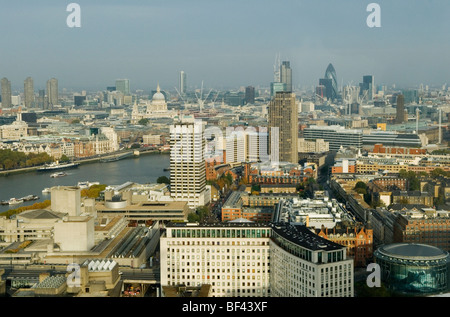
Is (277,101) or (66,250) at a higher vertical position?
(277,101)

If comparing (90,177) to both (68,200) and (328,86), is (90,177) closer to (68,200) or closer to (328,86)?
(68,200)

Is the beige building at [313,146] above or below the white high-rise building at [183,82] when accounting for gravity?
below

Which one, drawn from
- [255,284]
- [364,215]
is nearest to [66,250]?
[255,284]

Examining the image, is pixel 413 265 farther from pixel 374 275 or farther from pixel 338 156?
pixel 338 156

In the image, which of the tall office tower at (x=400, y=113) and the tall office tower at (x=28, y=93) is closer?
the tall office tower at (x=400, y=113)

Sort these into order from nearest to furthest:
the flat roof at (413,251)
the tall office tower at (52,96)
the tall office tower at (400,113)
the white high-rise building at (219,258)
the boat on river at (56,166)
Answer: the white high-rise building at (219,258)
the flat roof at (413,251)
the boat on river at (56,166)
the tall office tower at (400,113)
the tall office tower at (52,96)

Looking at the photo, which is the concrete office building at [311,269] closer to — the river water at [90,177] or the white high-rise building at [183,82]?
the river water at [90,177]

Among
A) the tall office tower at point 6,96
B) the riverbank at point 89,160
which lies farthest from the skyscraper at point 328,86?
the tall office tower at point 6,96
